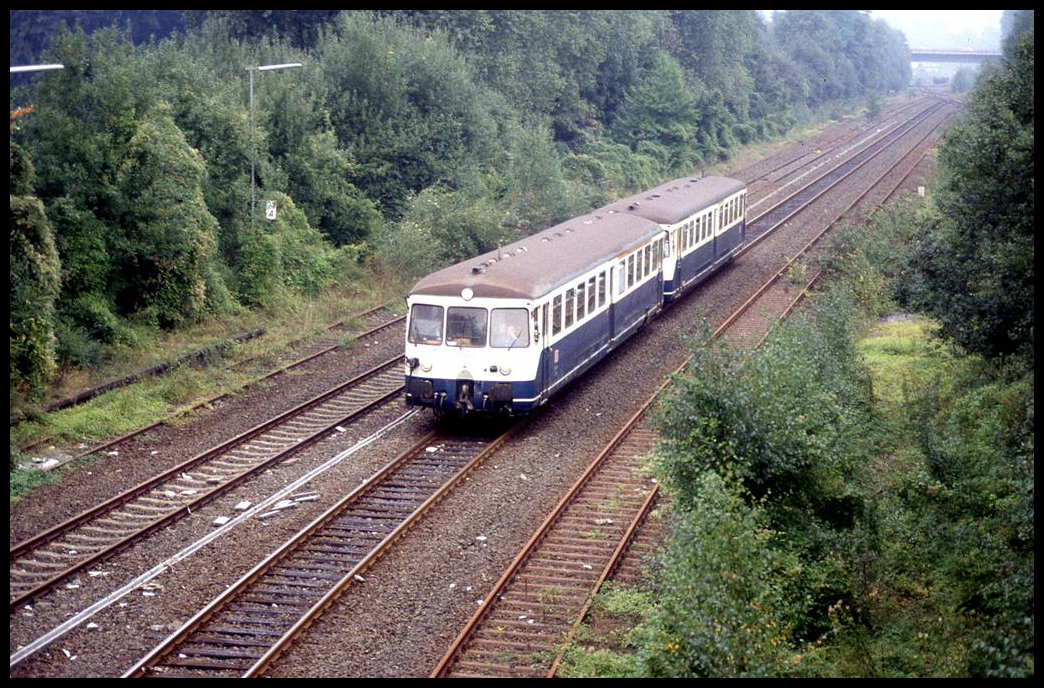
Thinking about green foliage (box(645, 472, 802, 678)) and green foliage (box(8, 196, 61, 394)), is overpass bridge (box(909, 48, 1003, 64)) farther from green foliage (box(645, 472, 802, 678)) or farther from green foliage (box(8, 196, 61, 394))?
green foliage (box(645, 472, 802, 678))

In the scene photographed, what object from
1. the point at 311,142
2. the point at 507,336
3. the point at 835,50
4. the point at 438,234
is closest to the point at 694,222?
the point at 438,234

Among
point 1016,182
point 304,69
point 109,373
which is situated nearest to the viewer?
point 1016,182

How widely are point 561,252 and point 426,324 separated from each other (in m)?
3.54

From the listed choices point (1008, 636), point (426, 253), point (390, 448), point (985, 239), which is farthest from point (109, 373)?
point (1008, 636)

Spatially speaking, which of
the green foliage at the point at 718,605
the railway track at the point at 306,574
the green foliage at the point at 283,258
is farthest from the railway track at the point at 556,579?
the green foliage at the point at 283,258

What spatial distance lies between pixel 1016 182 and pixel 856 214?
81.5ft

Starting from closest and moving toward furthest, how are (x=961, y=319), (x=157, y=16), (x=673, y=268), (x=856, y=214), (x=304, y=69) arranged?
(x=961, y=319) → (x=673, y=268) → (x=304, y=69) → (x=856, y=214) → (x=157, y=16)

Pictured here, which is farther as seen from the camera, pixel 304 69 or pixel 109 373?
pixel 304 69

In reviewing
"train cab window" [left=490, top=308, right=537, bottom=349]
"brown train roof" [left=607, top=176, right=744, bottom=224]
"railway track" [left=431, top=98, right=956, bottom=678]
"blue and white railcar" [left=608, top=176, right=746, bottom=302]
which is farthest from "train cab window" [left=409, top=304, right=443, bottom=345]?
"brown train roof" [left=607, top=176, right=744, bottom=224]

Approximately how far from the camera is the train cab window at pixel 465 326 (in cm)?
1734

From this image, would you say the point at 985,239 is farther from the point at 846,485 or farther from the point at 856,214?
the point at 856,214

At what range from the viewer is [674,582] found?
9766mm
